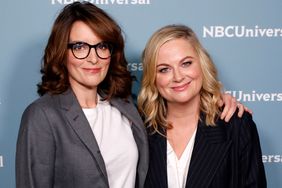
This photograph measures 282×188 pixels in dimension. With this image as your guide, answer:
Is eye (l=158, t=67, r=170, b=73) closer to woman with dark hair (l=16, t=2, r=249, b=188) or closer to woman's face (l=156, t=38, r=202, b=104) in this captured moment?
woman's face (l=156, t=38, r=202, b=104)

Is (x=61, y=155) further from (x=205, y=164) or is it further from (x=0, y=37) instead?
(x=0, y=37)

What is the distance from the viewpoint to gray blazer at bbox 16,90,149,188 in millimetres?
1273

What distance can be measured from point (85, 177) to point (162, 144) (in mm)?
382

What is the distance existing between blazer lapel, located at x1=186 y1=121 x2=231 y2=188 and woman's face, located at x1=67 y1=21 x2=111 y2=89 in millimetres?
476

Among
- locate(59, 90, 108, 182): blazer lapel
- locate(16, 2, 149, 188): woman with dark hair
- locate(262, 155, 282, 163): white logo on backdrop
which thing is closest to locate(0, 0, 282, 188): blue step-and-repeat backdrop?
locate(262, 155, 282, 163): white logo on backdrop

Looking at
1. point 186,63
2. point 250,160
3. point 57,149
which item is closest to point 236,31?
point 186,63

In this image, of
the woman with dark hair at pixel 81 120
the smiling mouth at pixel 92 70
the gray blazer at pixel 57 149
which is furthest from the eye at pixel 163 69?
the gray blazer at pixel 57 149

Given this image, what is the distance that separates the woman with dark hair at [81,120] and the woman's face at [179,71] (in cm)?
17

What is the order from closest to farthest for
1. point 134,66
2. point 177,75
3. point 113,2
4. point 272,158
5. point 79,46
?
point 79,46 < point 177,75 < point 113,2 < point 134,66 < point 272,158

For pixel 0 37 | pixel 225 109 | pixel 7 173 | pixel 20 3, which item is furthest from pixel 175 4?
pixel 7 173

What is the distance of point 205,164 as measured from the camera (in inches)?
57.3

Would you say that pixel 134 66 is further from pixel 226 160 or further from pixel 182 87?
pixel 226 160

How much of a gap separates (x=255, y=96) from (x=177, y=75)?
0.72 meters

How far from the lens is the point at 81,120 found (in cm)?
136
